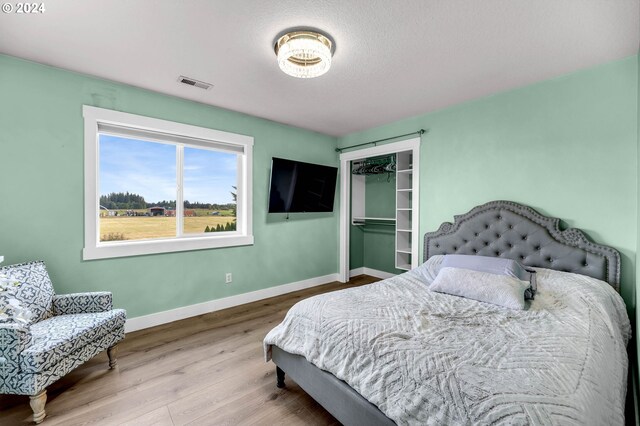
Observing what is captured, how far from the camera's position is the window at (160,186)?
2703 millimetres

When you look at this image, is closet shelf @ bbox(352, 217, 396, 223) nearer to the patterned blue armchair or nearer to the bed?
the bed

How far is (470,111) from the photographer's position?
3145 mm

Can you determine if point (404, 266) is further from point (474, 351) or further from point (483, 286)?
point (474, 351)

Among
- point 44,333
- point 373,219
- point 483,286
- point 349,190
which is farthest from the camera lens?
point 373,219

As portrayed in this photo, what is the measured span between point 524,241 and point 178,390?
3.18 m

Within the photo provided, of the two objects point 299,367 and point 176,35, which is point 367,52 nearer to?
point 176,35

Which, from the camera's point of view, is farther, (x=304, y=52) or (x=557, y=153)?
(x=557, y=153)

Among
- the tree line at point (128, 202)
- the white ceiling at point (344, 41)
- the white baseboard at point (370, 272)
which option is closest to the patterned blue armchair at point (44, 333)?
the tree line at point (128, 202)

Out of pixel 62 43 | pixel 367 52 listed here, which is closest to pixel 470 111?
pixel 367 52

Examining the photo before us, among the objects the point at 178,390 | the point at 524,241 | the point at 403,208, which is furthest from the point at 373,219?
the point at 178,390

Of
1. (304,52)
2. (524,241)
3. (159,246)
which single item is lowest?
(159,246)

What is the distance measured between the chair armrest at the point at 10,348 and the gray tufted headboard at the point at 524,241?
355cm

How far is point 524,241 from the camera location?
2.66 m

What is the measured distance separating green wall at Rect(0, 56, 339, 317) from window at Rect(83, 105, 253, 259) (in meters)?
0.10
